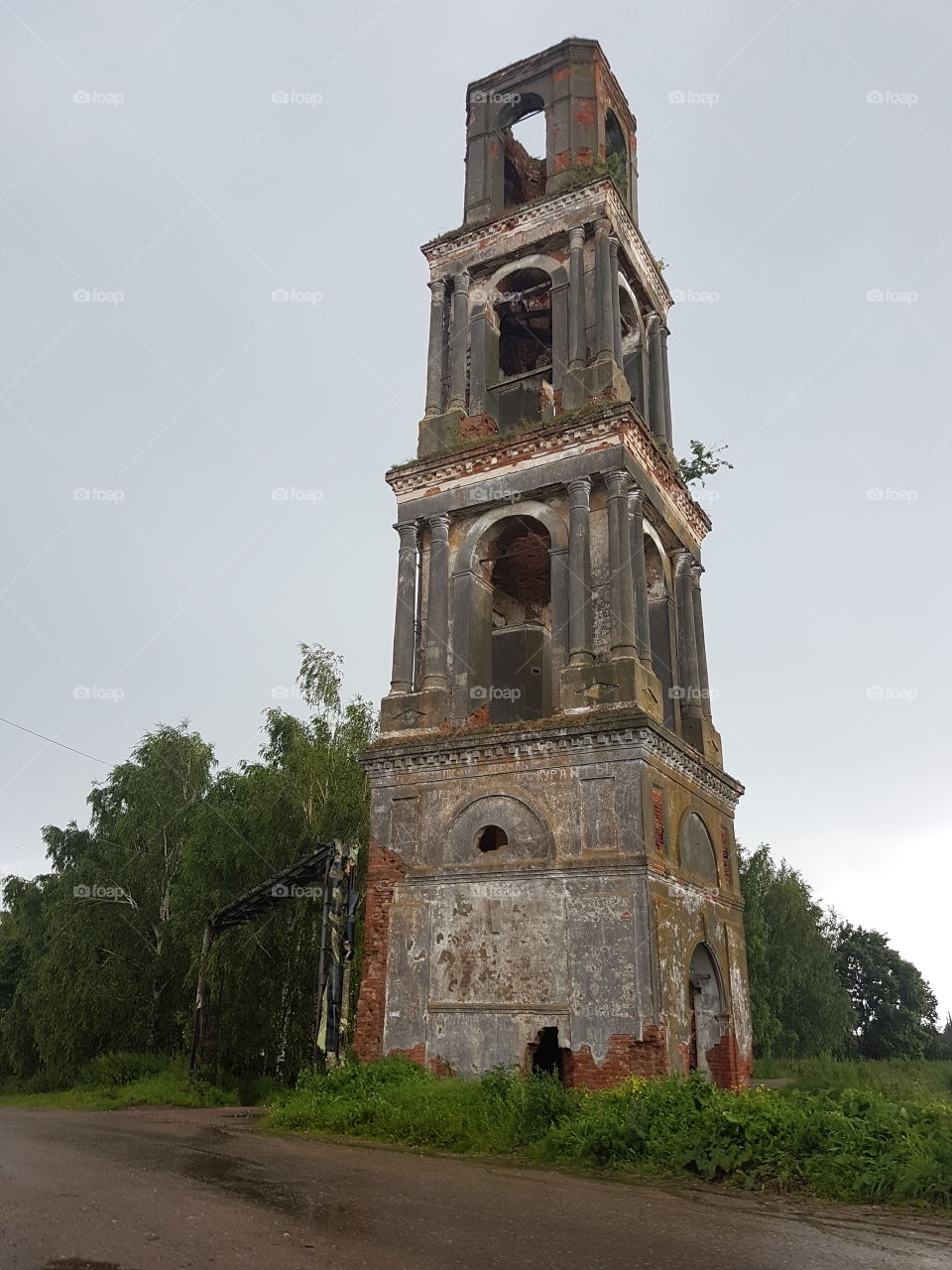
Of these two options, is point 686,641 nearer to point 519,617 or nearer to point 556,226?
point 519,617

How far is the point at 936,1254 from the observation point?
669cm

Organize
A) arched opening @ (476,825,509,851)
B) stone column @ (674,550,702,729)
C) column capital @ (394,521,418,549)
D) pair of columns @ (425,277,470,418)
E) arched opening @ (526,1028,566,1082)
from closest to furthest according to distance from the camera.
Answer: arched opening @ (526,1028,566,1082)
arched opening @ (476,825,509,851)
stone column @ (674,550,702,729)
column capital @ (394,521,418,549)
pair of columns @ (425,277,470,418)

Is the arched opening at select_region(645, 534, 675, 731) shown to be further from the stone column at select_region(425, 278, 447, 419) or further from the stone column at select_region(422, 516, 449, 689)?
the stone column at select_region(425, 278, 447, 419)

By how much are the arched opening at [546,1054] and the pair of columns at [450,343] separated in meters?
12.1

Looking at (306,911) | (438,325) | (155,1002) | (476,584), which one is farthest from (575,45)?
(155,1002)

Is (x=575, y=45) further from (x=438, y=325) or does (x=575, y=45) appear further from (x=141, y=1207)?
(x=141, y=1207)

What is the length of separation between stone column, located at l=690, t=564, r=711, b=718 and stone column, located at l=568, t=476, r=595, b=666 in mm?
3703

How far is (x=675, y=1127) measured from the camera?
10.1 meters

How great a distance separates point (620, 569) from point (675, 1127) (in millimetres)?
8811

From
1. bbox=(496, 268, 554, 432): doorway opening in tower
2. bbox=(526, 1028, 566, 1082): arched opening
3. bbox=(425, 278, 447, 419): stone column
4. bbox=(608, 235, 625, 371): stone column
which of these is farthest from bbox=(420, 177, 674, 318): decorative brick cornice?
bbox=(526, 1028, 566, 1082): arched opening

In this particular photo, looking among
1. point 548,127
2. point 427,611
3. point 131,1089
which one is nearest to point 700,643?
point 427,611

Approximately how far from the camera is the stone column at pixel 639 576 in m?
16.0

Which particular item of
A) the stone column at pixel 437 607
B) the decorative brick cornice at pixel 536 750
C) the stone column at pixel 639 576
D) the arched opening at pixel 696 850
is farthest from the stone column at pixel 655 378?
the arched opening at pixel 696 850

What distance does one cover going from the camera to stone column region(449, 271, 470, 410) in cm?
1975
